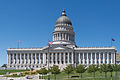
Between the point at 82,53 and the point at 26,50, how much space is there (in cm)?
3560

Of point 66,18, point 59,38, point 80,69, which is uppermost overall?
point 66,18

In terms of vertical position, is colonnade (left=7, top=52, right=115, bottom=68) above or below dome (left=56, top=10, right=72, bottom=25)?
below

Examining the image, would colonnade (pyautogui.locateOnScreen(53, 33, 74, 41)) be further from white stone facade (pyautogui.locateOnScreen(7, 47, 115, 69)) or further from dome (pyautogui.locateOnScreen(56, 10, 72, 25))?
white stone facade (pyautogui.locateOnScreen(7, 47, 115, 69))

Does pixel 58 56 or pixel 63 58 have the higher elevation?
pixel 58 56

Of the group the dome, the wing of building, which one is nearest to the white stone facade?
the wing of building

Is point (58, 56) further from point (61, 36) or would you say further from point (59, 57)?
point (61, 36)

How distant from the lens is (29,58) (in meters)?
134

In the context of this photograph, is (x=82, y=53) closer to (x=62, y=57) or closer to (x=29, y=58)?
(x=62, y=57)

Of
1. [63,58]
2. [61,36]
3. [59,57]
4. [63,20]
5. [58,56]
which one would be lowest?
[63,58]

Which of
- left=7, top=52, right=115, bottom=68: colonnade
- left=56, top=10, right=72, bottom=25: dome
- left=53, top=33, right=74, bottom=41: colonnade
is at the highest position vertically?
left=56, top=10, right=72, bottom=25: dome

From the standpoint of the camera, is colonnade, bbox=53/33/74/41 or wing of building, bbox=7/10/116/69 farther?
colonnade, bbox=53/33/74/41

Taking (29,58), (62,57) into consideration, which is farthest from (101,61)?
(29,58)

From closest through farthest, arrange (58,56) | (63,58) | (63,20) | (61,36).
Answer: (63,58), (58,56), (61,36), (63,20)

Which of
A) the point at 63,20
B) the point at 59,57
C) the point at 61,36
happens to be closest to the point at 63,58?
the point at 59,57
